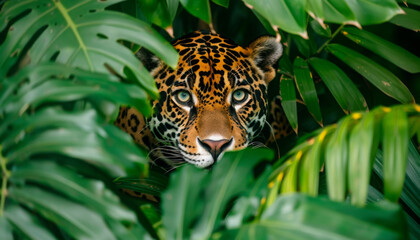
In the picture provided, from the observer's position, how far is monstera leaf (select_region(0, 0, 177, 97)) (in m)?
1.25

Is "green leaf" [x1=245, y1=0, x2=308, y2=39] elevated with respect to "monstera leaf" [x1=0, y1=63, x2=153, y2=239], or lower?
elevated

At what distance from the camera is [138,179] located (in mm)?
1673

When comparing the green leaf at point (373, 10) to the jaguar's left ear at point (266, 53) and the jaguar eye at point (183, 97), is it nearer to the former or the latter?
the jaguar's left ear at point (266, 53)

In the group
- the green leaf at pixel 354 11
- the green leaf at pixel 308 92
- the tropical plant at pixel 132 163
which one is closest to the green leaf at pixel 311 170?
the tropical plant at pixel 132 163

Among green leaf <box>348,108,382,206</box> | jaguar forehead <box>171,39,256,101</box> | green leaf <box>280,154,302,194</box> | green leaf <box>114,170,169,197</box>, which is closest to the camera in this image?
green leaf <box>348,108,382,206</box>

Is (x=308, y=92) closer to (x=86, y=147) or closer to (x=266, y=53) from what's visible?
(x=266, y=53)

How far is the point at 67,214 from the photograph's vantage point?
3.02 feet

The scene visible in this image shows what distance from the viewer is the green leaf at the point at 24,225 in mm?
941

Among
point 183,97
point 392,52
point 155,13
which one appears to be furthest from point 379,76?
point 155,13

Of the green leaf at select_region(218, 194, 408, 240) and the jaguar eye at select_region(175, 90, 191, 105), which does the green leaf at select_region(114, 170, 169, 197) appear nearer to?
the jaguar eye at select_region(175, 90, 191, 105)

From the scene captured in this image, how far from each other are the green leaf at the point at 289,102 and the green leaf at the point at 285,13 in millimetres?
511

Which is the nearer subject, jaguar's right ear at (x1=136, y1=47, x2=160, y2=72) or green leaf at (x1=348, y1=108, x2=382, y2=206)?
green leaf at (x1=348, y1=108, x2=382, y2=206)

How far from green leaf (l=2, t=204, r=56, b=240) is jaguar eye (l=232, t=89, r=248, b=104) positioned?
1.12 meters

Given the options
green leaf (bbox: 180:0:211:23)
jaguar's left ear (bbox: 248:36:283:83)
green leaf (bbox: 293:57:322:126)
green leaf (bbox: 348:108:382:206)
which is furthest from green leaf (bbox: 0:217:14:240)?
jaguar's left ear (bbox: 248:36:283:83)
